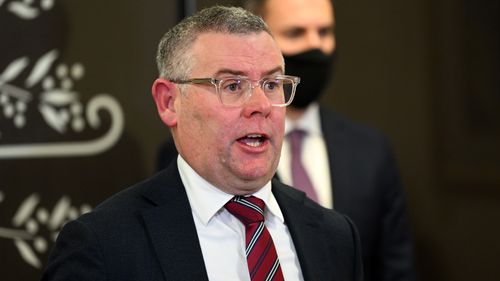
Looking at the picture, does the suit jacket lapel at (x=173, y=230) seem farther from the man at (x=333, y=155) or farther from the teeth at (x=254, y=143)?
the man at (x=333, y=155)

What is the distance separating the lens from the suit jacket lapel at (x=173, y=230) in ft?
6.03

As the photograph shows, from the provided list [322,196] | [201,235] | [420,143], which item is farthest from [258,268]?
[420,143]

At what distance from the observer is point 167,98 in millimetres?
2033

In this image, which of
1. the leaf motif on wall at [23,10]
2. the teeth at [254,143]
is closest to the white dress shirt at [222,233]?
the teeth at [254,143]

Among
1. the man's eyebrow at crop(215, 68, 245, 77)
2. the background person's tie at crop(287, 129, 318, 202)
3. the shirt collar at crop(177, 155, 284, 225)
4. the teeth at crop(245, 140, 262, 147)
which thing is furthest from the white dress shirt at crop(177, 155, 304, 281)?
the background person's tie at crop(287, 129, 318, 202)

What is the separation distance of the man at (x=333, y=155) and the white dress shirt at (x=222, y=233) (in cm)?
103

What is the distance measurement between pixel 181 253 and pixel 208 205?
0.14 meters

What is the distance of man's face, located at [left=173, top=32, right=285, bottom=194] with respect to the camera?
1.91 meters

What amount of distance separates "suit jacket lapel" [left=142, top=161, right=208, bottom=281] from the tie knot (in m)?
0.10

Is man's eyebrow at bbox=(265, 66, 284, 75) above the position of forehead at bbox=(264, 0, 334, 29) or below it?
below

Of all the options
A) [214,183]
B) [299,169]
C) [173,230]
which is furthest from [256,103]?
[299,169]

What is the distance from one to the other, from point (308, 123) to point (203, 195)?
4.20 feet

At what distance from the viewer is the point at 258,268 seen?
192 centimetres

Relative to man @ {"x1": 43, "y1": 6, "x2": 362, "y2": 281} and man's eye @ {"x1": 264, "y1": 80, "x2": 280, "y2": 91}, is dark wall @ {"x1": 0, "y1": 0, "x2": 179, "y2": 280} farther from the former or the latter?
man's eye @ {"x1": 264, "y1": 80, "x2": 280, "y2": 91}
